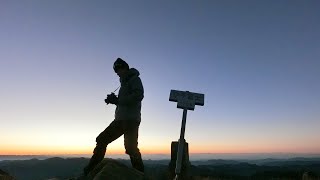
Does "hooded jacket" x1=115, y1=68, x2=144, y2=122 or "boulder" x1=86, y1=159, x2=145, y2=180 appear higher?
"hooded jacket" x1=115, y1=68, x2=144, y2=122

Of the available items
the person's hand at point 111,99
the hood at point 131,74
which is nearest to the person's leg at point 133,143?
the person's hand at point 111,99

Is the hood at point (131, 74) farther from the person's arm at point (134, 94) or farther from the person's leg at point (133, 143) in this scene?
the person's leg at point (133, 143)

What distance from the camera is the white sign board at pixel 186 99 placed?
911cm

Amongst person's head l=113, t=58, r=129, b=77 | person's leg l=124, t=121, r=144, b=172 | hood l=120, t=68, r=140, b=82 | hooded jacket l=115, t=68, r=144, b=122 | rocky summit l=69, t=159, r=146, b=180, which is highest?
person's head l=113, t=58, r=129, b=77

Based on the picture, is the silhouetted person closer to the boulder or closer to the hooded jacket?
the hooded jacket

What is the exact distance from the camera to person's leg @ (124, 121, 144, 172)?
8258mm

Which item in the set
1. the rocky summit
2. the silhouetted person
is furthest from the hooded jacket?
the rocky summit

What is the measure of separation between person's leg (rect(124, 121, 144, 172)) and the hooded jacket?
176 mm

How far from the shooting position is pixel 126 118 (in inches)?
329

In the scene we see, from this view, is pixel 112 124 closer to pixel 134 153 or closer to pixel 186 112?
pixel 134 153

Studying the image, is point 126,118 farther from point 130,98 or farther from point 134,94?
point 134,94

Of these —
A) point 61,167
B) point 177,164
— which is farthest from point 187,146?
point 61,167

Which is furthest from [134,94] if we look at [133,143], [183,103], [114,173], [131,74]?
[114,173]

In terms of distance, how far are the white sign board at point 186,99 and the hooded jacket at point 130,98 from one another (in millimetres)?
1059
